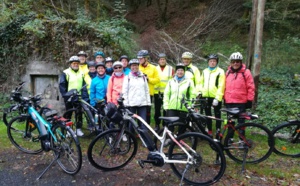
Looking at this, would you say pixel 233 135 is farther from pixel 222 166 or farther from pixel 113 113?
pixel 113 113

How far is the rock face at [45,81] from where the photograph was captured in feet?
26.4

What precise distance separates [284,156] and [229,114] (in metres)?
1.74

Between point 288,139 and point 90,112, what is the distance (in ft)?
14.0

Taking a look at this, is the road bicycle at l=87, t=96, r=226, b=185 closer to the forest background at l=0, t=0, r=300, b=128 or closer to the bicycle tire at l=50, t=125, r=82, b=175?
the bicycle tire at l=50, t=125, r=82, b=175

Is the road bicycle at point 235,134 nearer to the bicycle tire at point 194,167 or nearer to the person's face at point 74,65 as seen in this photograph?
the bicycle tire at point 194,167

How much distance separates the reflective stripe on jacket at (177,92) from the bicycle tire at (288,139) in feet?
5.91

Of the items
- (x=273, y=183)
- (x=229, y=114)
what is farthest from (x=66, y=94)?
(x=273, y=183)

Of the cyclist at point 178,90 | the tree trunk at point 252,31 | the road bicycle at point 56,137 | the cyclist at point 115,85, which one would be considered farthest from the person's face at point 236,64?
the tree trunk at point 252,31

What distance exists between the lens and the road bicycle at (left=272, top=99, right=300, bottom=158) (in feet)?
16.4

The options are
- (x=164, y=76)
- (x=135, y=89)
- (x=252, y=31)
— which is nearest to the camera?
(x=135, y=89)

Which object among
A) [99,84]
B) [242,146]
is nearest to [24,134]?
[99,84]

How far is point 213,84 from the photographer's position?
17.4 ft

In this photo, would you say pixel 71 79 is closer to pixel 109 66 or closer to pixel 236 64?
pixel 109 66

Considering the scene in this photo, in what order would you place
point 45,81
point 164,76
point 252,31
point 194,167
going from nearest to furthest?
point 194,167 → point 164,76 → point 252,31 → point 45,81
